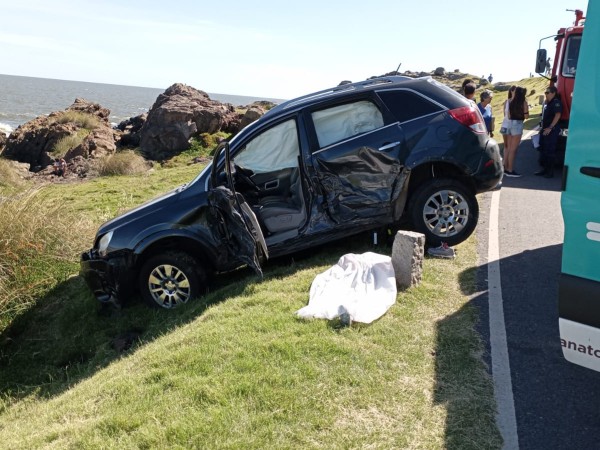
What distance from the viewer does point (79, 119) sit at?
27.0 metres

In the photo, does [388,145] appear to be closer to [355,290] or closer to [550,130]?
[355,290]

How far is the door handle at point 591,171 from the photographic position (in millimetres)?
2805

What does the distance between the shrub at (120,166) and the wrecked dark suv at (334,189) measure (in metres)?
12.5

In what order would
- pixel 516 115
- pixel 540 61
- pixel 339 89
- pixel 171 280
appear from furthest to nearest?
pixel 540 61 → pixel 516 115 → pixel 339 89 → pixel 171 280

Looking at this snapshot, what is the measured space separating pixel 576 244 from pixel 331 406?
69.7 inches

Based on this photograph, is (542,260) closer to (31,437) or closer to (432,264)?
(432,264)

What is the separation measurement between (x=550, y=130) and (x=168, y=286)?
772 centimetres

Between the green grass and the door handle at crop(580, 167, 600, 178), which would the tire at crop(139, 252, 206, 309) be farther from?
the door handle at crop(580, 167, 600, 178)

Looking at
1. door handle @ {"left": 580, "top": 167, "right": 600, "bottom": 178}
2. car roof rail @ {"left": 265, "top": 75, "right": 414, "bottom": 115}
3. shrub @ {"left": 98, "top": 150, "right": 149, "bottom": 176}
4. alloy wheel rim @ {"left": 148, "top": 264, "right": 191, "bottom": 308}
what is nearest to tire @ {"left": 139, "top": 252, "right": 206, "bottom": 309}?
alloy wheel rim @ {"left": 148, "top": 264, "right": 191, "bottom": 308}

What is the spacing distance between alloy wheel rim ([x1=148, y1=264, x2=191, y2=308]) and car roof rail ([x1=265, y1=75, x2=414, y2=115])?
2.16 m

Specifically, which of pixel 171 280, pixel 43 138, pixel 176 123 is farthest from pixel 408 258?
pixel 43 138

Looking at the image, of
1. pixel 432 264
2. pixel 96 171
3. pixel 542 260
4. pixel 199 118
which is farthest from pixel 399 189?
pixel 199 118

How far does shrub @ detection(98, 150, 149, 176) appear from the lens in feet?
58.7

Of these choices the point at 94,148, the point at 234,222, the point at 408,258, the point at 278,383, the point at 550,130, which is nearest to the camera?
the point at 278,383
